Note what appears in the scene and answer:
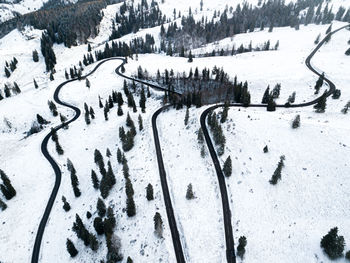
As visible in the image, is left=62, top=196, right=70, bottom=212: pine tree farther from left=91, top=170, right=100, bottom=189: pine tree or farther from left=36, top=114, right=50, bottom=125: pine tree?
left=36, top=114, right=50, bottom=125: pine tree

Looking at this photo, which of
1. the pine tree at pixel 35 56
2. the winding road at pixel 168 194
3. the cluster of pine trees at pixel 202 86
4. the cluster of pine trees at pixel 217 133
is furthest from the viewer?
the pine tree at pixel 35 56

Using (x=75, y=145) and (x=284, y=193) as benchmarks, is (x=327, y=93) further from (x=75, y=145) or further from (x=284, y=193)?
(x=75, y=145)

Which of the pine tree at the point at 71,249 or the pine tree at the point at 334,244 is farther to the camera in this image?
the pine tree at the point at 71,249

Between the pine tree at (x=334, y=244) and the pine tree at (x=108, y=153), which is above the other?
the pine tree at (x=334, y=244)

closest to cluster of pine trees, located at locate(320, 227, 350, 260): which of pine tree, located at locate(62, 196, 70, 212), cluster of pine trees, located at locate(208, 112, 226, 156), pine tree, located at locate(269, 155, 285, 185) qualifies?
pine tree, located at locate(269, 155, 285, 185)

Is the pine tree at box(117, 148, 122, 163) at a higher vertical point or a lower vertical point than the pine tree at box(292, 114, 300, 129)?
lower

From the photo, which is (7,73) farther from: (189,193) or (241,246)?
(241,246)

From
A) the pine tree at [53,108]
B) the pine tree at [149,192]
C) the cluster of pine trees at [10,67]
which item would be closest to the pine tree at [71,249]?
the pine tree at [149,192]

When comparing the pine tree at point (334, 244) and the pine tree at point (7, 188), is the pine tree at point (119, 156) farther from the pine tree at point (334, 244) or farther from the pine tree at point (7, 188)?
the pine tree at point (334, 244)
